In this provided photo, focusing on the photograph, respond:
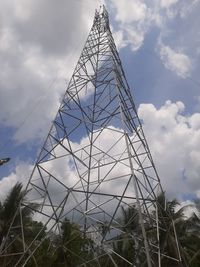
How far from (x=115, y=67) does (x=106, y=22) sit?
4502mm

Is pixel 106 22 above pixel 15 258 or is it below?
above

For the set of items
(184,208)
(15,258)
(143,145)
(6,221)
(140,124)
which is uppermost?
(184,208)

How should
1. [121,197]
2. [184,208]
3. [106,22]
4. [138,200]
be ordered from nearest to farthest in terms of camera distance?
[138,200]
[121,197]
[106,22]
[184,208]

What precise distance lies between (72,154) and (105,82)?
141 inches

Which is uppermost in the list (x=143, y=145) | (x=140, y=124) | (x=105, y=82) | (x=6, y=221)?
(x=105, y=82)

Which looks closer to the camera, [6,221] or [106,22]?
[106,22]

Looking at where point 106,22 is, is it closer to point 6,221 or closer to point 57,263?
point 6,221

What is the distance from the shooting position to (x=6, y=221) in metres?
25.4

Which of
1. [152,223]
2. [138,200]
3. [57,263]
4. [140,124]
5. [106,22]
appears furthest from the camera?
[57,263]

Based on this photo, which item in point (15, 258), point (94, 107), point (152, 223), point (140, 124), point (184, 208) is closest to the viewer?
point (152, 223)

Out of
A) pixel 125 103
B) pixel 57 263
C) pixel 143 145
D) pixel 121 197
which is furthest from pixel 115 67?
pixel 57 263

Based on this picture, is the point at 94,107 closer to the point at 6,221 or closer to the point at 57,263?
the point at 6,221

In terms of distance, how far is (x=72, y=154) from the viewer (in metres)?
15.8

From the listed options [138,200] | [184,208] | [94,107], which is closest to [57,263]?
[184,208]
